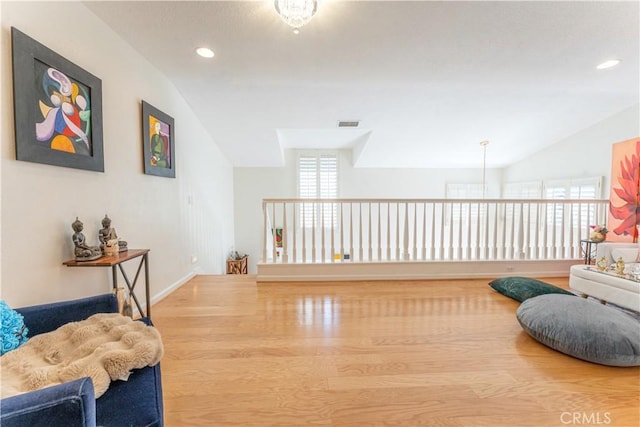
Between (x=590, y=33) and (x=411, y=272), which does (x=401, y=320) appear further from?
(x=590, y=33)

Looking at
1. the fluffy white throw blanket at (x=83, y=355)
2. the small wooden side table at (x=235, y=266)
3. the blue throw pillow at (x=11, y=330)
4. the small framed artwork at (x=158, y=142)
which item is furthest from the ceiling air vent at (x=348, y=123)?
the blue throw pillow at (x=11, y=330)

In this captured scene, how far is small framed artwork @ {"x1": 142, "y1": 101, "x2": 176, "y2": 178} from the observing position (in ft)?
8.63

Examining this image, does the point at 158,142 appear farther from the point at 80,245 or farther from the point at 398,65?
the point at 398,65

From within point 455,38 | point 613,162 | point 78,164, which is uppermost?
point 455,38

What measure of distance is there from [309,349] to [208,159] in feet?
11.8

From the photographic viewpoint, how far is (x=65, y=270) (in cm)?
180

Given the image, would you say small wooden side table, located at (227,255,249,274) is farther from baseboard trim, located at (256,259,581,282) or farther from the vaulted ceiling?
the vaulted ceiling

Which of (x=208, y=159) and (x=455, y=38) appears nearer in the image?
(x=455, y=38)

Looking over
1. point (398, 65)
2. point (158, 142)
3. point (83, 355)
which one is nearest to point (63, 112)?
point (158, 142)

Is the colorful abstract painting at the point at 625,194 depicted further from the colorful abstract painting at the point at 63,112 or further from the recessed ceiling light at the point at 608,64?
the colorful abstract painting at the point at 63,112

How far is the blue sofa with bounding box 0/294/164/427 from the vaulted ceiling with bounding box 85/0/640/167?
2100 mm

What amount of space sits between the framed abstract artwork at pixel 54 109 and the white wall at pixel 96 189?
0.15 feet

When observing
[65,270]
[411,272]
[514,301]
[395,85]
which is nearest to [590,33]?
[395,85]

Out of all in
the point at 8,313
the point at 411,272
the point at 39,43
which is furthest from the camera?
the point at 411,272
